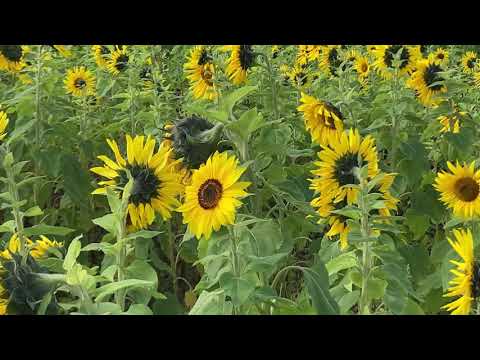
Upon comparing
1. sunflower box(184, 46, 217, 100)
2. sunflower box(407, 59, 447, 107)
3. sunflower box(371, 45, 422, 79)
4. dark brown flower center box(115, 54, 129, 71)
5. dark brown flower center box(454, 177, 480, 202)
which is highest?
dark brown flower center box(115, 54, 129, 71)

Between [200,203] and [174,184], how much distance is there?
0.12 metres

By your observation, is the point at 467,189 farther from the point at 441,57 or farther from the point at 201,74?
the point at 441,57

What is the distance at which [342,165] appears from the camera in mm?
1464

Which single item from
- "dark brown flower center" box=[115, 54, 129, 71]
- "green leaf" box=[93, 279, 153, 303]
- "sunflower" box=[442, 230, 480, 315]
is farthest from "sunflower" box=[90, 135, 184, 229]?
"dark brown flower center" box=[115, 54, 129, 71]

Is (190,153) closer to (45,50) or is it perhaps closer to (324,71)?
(45,50)

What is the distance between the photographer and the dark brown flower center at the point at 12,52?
3.08 metres

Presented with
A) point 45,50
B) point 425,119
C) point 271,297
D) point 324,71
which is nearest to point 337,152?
point 271,297

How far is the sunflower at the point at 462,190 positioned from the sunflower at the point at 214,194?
797 millimetres

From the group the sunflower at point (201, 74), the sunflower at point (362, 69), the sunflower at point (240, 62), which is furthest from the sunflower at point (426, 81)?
the sunflower at point (362, 69)

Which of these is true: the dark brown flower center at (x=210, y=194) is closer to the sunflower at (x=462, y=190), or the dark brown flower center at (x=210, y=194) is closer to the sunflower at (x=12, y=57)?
the sunflower at (x=462, y=190)

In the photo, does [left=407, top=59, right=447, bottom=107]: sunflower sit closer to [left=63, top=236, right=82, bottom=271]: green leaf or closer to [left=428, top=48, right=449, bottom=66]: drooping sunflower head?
[left=428, top=48, right=449, bottom=66]: drooping sunflower head

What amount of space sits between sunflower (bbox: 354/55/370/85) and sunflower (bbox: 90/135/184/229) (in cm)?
244

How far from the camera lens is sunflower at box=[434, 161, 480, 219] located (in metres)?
1.79

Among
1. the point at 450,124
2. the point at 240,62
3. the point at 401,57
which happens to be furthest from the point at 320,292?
the point at 401,57
